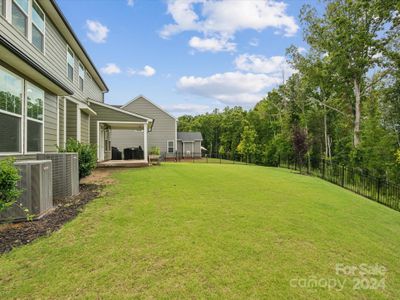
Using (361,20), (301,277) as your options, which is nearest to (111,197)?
(301,277)

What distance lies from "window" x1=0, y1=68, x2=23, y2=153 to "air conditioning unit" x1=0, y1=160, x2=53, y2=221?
126cm

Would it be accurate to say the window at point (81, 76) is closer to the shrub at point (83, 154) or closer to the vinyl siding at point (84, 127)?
the vinyl siding at point (84, 127)

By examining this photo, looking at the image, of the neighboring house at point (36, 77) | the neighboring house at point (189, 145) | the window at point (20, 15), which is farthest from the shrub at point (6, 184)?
the neighboring house at point (189, 145)

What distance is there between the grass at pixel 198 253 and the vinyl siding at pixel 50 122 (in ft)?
10.7

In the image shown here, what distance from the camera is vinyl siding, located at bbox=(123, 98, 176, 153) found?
90.3 ft

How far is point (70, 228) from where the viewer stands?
4.00 metres

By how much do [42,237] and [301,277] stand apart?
11.8 feet

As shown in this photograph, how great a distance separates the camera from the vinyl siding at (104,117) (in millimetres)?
13523

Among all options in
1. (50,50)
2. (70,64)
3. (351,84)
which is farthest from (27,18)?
(351,84)

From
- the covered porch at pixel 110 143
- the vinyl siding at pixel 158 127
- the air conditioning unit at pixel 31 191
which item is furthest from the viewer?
the vinyl siding at pixel 158 127

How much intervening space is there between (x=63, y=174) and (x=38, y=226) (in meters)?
2.20

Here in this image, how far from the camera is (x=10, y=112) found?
5.29 m

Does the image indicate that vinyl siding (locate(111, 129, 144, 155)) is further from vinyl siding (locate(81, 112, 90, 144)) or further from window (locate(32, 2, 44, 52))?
window (locate(32, 2, 44, 52))

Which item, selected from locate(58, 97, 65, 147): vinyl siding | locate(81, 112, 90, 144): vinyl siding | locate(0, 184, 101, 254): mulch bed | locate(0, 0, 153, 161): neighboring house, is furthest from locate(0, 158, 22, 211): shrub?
locate(81, 112, 90, 144): vinyl siding
